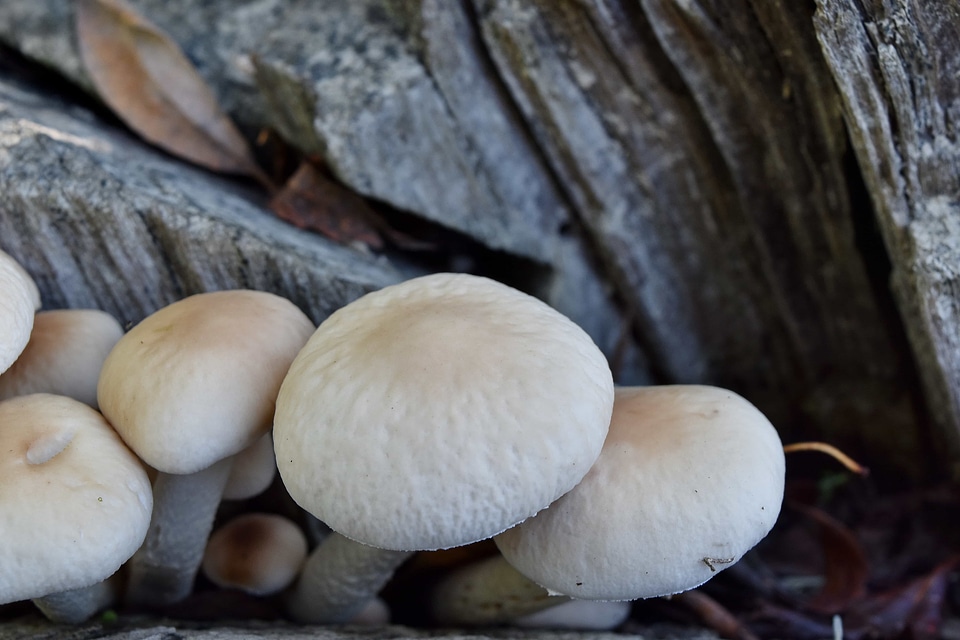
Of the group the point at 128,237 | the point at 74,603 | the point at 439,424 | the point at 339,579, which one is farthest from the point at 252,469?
the point at 439,424

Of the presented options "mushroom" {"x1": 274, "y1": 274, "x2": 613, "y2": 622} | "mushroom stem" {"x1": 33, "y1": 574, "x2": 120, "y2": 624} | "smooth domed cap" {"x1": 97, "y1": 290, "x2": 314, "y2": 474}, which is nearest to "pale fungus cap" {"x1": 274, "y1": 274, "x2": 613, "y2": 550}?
"mushroom" {"x1": 274, "y1": 274, "x2": 613, "y2": 622}

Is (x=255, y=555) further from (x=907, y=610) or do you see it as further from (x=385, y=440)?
(x=907, y=610)

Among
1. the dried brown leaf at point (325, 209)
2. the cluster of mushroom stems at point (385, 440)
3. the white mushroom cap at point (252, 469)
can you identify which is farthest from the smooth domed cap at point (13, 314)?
the dried brown leaf at point (325, 209)

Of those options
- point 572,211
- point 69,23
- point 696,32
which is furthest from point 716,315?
point 69,23

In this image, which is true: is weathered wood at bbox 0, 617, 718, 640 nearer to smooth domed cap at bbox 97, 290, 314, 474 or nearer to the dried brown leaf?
smooth domed cap at bbox 97, 290, 314, 474

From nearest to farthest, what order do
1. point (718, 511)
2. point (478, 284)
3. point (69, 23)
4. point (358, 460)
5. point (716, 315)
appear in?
point (358, 460) → point (718, 511) → point (478, 284) → point (69, 23) → point (716, 315)

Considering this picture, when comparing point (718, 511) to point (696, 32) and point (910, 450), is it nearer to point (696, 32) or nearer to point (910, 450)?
point (696, 32)

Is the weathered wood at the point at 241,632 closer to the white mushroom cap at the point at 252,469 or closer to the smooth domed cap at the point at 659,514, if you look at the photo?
the white mushroom cap at the point at 252,469

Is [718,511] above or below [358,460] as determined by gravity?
below
